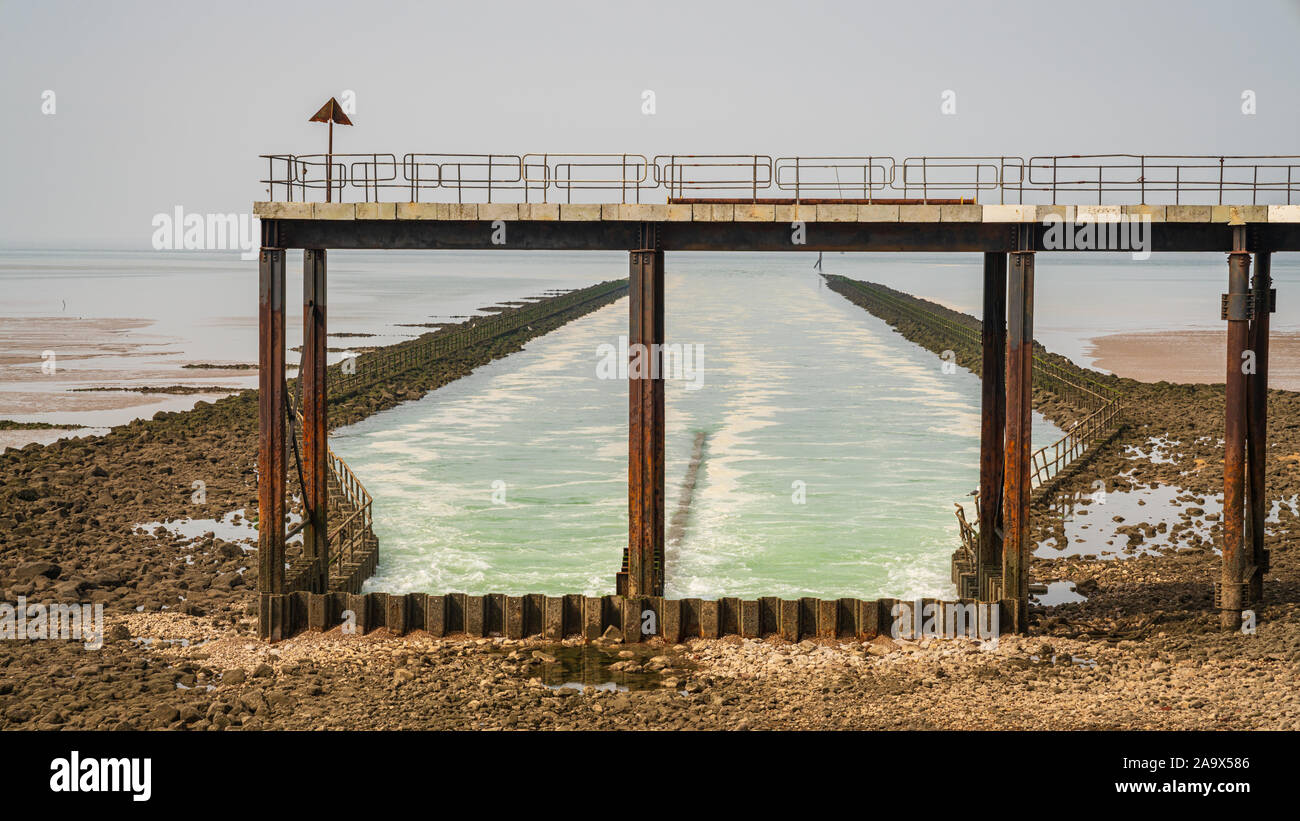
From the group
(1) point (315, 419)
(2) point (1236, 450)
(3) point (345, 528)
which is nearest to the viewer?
(2) point (1236, 450)

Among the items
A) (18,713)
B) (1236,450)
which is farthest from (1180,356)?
(18,713)

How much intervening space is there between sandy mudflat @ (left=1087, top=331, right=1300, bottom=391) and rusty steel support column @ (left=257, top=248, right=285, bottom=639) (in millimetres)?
58096

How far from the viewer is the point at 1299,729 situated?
68.4ft

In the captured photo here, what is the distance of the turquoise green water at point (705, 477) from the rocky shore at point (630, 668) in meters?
5.12

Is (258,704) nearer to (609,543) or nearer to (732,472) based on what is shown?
(609,543)

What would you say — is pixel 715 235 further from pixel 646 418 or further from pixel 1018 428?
pixel 1018 428

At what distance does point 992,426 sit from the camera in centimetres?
3025

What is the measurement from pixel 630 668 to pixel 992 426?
9.85m

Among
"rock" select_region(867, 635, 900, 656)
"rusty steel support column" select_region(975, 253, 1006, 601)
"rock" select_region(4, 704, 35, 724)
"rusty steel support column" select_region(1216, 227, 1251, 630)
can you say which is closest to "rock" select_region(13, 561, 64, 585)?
"rock" select_region(4, 704, 35, 724)

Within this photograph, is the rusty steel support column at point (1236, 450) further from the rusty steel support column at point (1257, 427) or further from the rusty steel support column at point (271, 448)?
the rusty steel support column at point (271, 448)

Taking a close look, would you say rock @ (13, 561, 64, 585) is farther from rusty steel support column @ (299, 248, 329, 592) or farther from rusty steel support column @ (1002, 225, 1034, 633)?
rusty steel support column @ (1002, 225, 1034, 633)

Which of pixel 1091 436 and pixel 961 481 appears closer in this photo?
pixel 961 481

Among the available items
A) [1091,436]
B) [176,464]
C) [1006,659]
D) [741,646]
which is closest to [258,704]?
[741,646]

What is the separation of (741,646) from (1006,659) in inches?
188
